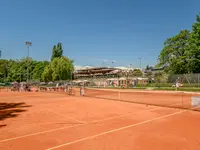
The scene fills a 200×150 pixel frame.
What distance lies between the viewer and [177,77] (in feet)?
112

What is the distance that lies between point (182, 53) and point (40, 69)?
2231 inches

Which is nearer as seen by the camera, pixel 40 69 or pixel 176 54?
pixel 176 54

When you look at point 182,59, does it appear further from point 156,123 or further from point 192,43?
point 156,123

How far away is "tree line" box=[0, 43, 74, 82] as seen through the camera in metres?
56.7

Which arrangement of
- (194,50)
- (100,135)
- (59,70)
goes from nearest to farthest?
(100,135), (194,50), (59,70)

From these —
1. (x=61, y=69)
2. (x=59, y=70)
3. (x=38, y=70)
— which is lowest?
(x=59, y=70)

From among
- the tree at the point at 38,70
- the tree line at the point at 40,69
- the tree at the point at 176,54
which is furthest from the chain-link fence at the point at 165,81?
the tree at the point at 38,70

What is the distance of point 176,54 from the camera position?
42.3m

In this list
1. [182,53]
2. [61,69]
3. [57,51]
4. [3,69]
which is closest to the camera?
[182,53]

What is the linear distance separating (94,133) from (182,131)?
11.1 ft

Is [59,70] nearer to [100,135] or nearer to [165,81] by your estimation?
[165,81]

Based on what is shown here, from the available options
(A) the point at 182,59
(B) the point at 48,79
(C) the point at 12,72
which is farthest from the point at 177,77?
(C) the point at 12,72

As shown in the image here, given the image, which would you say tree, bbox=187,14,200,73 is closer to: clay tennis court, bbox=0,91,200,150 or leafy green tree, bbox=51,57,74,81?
clay tennis court, bbox=0,91,200,150

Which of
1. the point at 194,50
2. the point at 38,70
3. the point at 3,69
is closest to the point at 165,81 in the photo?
the point at 194,50
